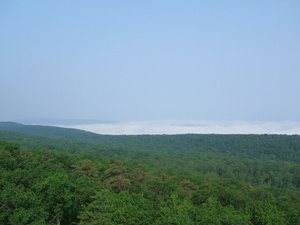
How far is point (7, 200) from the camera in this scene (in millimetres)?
19016

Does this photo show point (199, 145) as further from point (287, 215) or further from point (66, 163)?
point (287, 215)

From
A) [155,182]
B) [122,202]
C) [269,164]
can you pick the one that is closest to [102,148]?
[269,164]

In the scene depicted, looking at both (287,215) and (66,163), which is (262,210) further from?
(66,163)

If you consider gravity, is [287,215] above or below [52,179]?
below

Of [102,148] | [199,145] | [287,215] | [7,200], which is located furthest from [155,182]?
[199,145]

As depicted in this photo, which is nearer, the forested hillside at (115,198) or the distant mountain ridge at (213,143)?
the forested hillside at (115,198)

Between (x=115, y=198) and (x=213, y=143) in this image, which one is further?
(x=213, y=143)

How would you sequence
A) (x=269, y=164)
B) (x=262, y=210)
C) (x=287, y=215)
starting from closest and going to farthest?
(x=262, y=210) → (x=287, y=215) → (x=269, y=164)

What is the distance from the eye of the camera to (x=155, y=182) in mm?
30312

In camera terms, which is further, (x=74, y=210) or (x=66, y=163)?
(x=66, y=163)

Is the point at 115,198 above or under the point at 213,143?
under

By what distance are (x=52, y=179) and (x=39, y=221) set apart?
7.20m

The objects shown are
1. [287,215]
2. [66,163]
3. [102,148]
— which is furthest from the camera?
[102,148]

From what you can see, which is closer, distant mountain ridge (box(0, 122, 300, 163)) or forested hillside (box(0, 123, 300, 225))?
forested hillside (box(0, 123, 300, 225))
